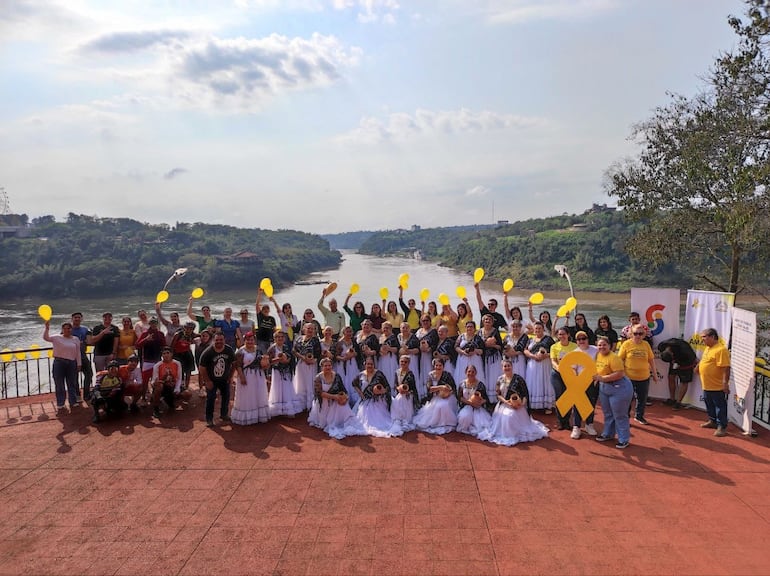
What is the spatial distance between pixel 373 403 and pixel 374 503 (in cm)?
188

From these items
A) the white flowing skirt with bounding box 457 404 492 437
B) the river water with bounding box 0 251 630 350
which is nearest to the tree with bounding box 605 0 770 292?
the white flowing skirt with bounding box 457 404 492 437

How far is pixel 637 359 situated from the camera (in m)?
6.24

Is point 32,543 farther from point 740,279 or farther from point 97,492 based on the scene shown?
point 740,279

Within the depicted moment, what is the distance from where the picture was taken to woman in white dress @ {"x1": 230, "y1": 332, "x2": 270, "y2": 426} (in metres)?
6.55

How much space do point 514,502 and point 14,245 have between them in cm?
6924

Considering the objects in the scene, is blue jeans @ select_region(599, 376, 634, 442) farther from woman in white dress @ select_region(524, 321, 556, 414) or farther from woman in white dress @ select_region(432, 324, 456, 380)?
woman in white dress @ select_region(432, 324, 456, 380)

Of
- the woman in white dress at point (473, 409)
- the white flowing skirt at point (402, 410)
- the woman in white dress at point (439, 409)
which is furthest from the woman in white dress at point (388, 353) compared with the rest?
the woman in white dress at point (473, 409)

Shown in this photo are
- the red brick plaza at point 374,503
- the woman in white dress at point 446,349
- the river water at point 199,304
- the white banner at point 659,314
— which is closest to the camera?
the red brick plaza at point 374,503

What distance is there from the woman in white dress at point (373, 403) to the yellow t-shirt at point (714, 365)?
3.81 metres

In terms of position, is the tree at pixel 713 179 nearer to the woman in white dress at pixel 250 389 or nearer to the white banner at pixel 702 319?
the white banner at pixel 702 319

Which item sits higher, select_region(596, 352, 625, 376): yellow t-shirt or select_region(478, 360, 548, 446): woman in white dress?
select_region(596, 352, 625, 376): yellow t-shirt

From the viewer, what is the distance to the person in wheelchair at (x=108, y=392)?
6727 mm

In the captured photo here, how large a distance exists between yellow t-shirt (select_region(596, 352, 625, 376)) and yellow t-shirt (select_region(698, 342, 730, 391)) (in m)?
1.16

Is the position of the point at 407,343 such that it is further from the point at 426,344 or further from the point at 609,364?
the point at 609,364
